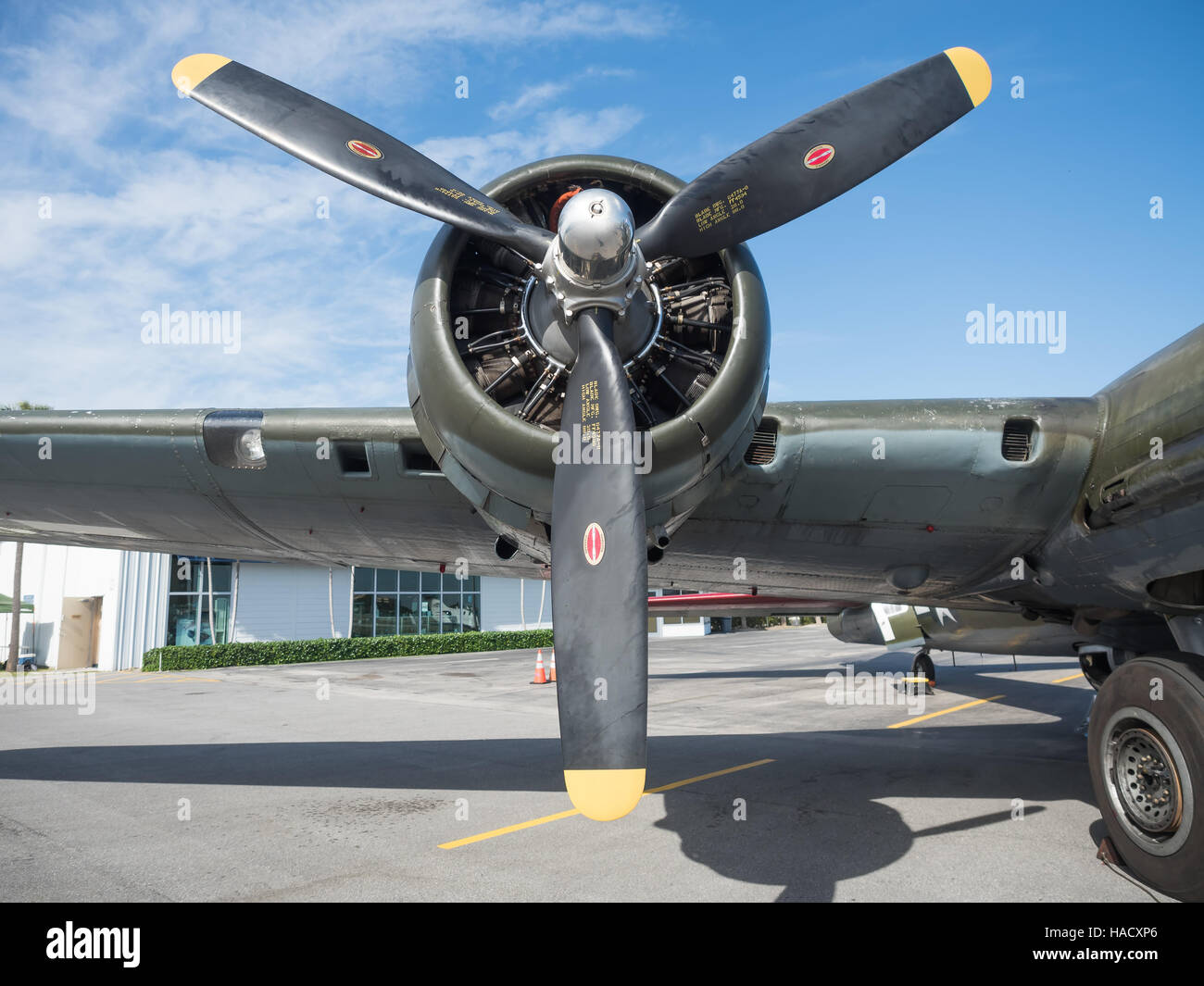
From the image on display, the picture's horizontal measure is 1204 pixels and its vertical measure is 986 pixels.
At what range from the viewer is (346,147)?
16.0ft

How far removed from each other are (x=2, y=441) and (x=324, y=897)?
4.81m

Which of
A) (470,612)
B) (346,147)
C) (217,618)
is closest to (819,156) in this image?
(346,147)

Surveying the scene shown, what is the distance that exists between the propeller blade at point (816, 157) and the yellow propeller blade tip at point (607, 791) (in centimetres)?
296

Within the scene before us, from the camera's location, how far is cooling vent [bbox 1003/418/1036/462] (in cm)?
562

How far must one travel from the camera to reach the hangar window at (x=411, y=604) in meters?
35.3

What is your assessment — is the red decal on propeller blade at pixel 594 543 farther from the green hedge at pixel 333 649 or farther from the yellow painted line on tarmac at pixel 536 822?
the green hedge at pixel 333 649

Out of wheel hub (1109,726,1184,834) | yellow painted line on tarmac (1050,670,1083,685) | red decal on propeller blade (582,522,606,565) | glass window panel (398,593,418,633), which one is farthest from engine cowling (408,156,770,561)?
glass window panel (398,593,418,633)

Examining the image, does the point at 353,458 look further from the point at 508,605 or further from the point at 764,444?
the point at 508,605

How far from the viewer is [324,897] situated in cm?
488

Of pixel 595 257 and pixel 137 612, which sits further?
pixel 137 612

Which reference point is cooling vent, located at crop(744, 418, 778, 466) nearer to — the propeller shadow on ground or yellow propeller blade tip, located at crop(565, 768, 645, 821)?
yellow propeller blade tip, located at crop(565, 768, 645, 821)

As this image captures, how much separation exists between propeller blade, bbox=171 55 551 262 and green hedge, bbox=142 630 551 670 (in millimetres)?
27590

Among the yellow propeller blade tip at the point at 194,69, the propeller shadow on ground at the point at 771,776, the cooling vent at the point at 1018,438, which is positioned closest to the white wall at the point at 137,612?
the propeller shadow on ground at the point at 771,776

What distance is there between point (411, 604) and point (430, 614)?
1.12 metres
